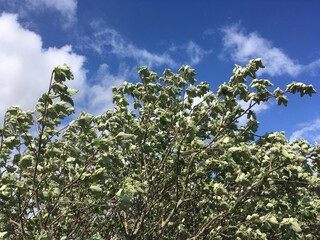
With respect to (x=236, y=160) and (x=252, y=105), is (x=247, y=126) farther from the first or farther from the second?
(x=236, y=160)

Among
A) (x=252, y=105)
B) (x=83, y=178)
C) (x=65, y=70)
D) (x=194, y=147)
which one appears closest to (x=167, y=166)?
(x=194, y=147)

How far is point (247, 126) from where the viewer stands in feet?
25.5

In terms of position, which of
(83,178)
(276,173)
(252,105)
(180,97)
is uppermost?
(180,97)

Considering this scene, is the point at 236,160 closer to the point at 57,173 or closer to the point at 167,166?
the point at 167,166

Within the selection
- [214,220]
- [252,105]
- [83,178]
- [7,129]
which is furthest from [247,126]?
[7,129]

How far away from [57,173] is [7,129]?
A: 166 cm

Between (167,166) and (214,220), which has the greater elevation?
(167,166)

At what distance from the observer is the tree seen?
18.5 ft

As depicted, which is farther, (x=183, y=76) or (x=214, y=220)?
(x=183, y=76)

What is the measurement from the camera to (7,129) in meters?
6.00

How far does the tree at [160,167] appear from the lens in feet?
18.5

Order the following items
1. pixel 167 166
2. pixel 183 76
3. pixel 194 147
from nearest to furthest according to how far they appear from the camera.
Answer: pixel 194 147 → pixel 167 166 → pixel 183 76

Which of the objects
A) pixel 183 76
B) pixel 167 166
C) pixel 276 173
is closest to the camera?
pixel 276 173

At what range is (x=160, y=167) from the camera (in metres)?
8.09
